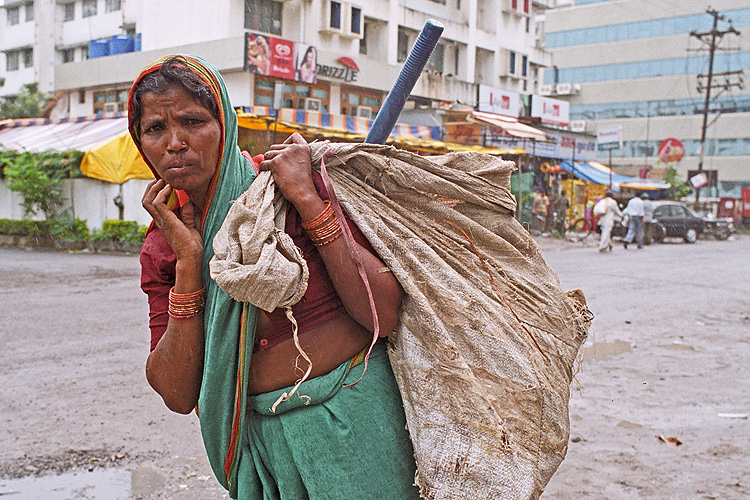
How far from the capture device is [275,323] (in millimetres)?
1404

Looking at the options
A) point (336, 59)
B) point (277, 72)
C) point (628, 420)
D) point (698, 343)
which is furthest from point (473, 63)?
point (628, 420)

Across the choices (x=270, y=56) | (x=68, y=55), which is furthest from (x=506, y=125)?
(x=68, y=55)

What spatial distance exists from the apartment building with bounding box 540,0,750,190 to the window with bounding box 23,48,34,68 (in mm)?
33564

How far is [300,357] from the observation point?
4.64 feet

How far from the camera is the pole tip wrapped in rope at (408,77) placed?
5.04 ft

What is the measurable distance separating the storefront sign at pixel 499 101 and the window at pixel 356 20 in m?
6.66

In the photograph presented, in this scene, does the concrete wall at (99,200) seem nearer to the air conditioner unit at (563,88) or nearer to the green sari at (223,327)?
the green sari at (223,327)

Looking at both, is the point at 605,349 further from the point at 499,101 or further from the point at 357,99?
the point at 499,101

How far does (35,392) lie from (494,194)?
4180 millimetres

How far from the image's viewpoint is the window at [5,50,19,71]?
3462 centimetres

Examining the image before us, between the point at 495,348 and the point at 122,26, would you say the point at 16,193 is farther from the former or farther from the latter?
the point at 495,348

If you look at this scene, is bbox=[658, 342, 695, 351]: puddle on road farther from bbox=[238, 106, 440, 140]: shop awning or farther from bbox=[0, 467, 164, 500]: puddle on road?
bbox=[238, 106, 440, 140]: shop awning

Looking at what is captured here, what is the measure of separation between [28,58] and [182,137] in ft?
122

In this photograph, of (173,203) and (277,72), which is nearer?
(173,203)
